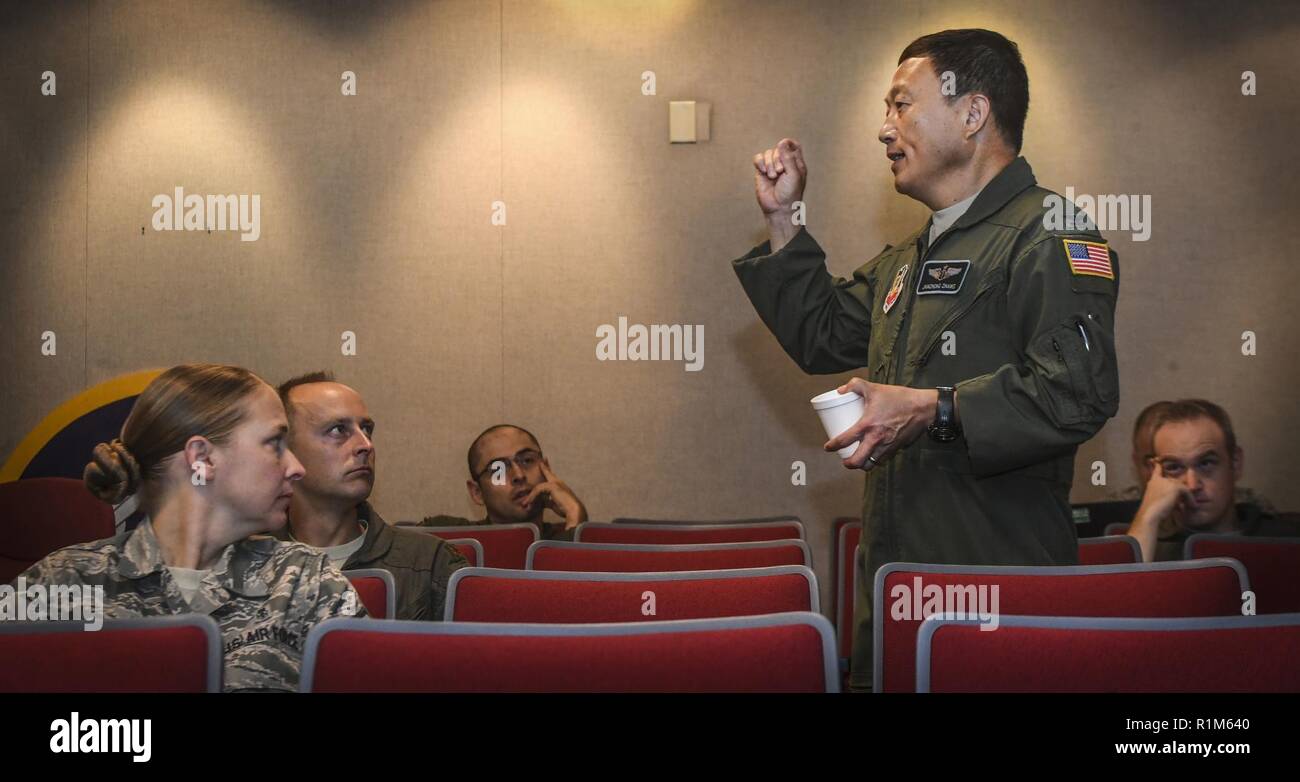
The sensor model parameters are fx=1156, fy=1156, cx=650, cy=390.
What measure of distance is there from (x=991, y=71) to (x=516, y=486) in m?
2.72

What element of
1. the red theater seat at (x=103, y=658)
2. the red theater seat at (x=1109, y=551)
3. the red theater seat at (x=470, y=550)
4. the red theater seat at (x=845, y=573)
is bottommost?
the red theater seat at (x=845, y=573)

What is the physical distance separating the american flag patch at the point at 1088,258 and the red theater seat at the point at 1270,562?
718 mm

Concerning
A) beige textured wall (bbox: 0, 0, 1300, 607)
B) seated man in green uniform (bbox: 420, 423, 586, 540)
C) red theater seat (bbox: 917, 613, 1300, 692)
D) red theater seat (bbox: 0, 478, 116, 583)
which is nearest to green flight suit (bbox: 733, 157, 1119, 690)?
red theater seat (bbox: 917, 613, 1300, 692)

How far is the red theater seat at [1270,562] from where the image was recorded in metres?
2.50

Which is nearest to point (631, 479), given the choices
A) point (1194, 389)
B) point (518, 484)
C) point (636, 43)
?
point (518, 484)

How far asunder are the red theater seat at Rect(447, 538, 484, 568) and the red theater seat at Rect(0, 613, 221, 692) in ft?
4.41

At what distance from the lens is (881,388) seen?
201 centimetres

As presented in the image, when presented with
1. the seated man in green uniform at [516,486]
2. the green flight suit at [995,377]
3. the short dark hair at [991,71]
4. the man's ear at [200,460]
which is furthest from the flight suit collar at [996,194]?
the seated man in green uniform at [516,486]

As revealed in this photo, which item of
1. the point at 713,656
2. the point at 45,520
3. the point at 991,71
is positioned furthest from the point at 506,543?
the point at 713,656

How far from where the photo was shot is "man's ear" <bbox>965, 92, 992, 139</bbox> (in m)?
2.35

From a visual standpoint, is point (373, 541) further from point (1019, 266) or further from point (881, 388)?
point (1019, 266)

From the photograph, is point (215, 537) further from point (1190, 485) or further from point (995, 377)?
point (1190, 485)

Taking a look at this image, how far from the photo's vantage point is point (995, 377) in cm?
206

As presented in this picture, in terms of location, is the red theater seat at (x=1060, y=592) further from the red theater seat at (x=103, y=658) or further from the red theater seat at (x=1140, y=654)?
the red theater seat at (x=103, y=658)
